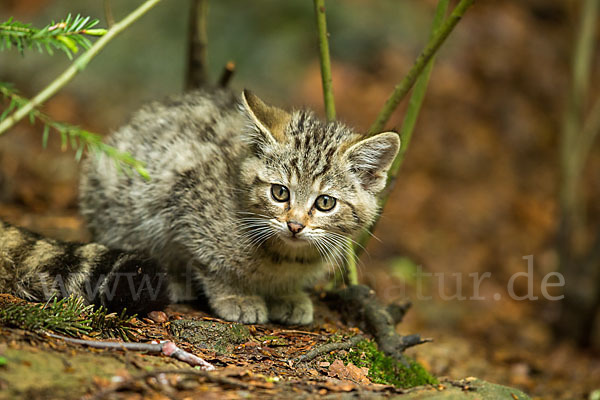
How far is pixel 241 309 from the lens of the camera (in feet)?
11.0

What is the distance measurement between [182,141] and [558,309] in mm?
5064

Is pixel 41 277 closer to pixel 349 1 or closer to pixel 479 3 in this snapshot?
pixel 349 1

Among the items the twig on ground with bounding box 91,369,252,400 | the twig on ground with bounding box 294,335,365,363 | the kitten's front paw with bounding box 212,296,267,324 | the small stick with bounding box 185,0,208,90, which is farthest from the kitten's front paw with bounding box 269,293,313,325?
the small stick with bounding box 185,0,208,90

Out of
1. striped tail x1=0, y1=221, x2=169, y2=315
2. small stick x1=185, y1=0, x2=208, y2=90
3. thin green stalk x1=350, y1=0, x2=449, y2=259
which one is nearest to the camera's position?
striped tail x1=0, y1=221, x2=169, y2=315

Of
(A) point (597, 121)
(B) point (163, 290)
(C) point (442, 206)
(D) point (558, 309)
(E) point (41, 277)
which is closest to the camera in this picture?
(E) point (41, 277)

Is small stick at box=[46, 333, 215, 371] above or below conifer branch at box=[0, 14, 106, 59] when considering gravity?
below

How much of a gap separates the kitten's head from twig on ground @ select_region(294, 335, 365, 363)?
52 centimetres

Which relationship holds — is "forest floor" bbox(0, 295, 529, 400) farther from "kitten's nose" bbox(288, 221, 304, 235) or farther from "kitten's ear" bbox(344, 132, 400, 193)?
"kitten's ear" bbox(344, 132, 400, 193)

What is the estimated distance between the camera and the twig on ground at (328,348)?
2.88 m

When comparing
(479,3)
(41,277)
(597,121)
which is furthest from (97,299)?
(479,3)

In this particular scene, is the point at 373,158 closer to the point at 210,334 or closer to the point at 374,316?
the point at 374,316

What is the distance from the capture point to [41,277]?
273 centimetres

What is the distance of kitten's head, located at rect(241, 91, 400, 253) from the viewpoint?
3.25m

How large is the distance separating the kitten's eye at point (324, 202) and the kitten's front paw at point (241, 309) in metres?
0.68
